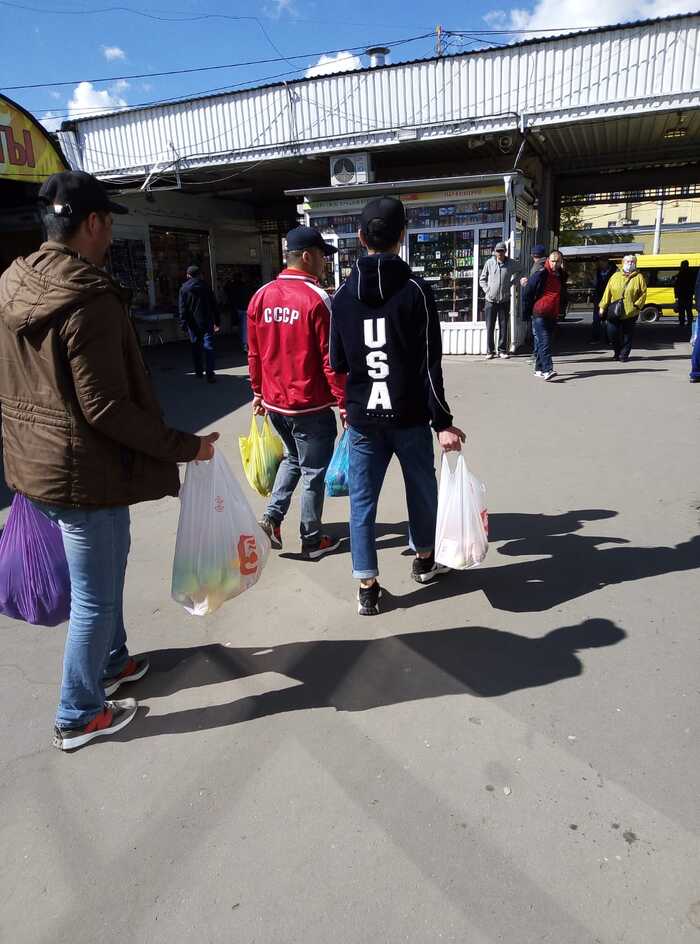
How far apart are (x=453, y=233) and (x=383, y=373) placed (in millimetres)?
10137

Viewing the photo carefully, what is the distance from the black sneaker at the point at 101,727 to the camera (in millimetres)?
2535

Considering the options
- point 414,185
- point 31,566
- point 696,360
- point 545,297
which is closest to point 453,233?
point 414,185

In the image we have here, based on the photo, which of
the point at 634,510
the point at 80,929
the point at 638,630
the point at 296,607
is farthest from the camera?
the point at 634,510

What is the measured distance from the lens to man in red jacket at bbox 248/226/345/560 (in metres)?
3.78

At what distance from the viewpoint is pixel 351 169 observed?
1295 centimetres

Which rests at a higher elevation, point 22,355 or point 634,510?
point 22,355

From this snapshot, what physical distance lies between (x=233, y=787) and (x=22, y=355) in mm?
1655

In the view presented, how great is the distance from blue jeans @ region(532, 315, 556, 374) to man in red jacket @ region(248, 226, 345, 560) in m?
6.34

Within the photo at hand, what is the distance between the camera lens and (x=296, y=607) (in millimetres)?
3615

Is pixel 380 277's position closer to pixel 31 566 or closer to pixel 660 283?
pixel 31 566

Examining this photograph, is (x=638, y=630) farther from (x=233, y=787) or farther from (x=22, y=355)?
(x=22, y=355)

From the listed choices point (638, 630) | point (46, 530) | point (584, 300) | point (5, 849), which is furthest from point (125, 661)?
point (584, 300)

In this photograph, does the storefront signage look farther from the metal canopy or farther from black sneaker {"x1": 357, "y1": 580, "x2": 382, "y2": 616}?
black sneaker {"x1": 357, "y1": 580, "x2": 382, "y2": 616}

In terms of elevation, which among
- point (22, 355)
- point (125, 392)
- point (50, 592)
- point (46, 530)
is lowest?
point (50, 592)
